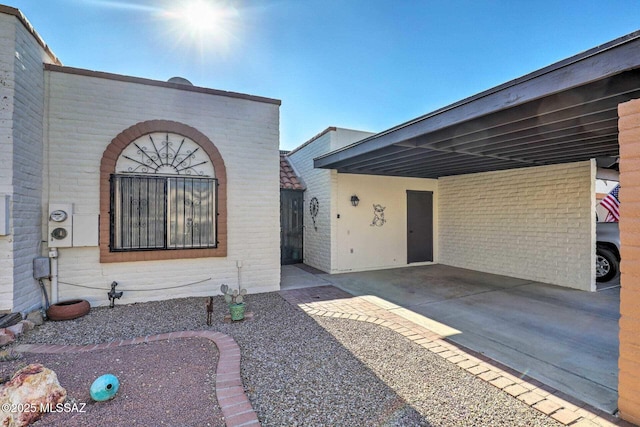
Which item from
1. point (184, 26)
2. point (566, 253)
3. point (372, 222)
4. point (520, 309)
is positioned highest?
point (184, 26)

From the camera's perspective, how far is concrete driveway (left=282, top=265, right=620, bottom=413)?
2.78 metres

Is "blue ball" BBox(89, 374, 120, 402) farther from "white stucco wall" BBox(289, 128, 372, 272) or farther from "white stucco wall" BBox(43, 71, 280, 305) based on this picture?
"white stucco wall" BBox(289, 128, 372, 272)

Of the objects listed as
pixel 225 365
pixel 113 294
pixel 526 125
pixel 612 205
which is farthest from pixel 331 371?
pixel 612 205

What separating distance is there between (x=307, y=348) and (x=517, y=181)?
261 inches

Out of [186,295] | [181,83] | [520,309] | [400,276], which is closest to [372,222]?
[400,276]

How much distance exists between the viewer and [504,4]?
195 inches

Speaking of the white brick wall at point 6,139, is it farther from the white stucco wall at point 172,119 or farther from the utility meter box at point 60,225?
the white stucco wall at point 172,119

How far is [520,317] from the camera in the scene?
432 centimetres

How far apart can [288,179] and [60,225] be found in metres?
5.51

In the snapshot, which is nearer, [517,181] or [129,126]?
[129,126]

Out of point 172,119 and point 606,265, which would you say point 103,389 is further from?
point 606,265

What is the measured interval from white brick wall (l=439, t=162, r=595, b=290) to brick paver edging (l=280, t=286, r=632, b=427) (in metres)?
4.24

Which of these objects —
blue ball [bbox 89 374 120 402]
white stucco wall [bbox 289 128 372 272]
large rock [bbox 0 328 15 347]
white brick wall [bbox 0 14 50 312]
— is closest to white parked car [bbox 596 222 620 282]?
white stucco wall [bbox 289 128 372 272]

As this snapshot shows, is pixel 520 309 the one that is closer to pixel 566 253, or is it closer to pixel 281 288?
pixel 566 253
